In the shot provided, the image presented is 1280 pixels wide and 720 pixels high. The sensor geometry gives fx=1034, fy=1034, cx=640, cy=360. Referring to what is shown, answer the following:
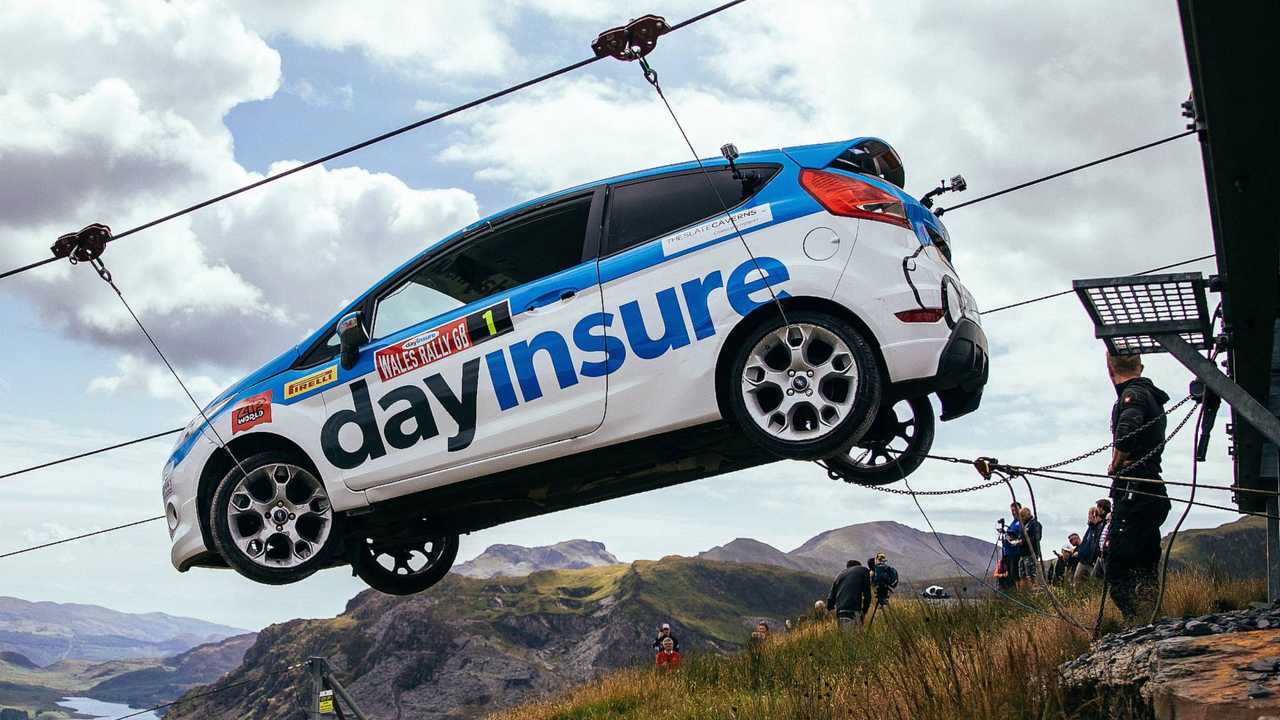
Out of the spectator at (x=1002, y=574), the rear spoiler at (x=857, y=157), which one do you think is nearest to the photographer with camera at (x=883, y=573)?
the spectator at (x=1002, y=574)

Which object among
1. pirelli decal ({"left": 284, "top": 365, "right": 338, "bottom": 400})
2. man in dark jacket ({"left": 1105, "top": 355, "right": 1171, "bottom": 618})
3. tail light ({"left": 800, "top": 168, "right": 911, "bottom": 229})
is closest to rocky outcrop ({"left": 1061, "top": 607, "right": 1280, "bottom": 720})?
man in dark jacket ({"left": 1105, "top": 355, "right": 1171, "bottom": 618})

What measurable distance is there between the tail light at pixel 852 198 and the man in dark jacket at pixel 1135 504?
2.07 metres

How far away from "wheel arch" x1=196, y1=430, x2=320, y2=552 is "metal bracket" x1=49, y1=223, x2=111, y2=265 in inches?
65.7

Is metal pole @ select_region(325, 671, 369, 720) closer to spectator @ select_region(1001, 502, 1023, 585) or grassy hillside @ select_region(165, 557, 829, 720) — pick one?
spectator @ select_region(1001, 502, 1023, 585)

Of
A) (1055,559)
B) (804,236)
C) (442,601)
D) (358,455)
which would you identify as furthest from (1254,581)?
(442,601)

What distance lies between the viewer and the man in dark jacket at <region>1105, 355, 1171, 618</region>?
621 cm

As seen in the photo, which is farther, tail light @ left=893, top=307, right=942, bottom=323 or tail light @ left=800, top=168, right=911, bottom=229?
tail light @ left=800, top=168, right=911, bottom=229

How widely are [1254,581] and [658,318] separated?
8802 mm

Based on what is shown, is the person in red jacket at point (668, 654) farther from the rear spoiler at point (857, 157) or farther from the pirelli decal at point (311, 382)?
the rear spoiler at point (857, 157)

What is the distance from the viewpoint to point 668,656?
44.9 ft

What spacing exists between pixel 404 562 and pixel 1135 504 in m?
5.21

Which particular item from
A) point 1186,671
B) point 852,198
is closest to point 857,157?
point 852,198

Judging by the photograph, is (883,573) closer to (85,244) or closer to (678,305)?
(678,305)

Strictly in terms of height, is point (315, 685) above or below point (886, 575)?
above
